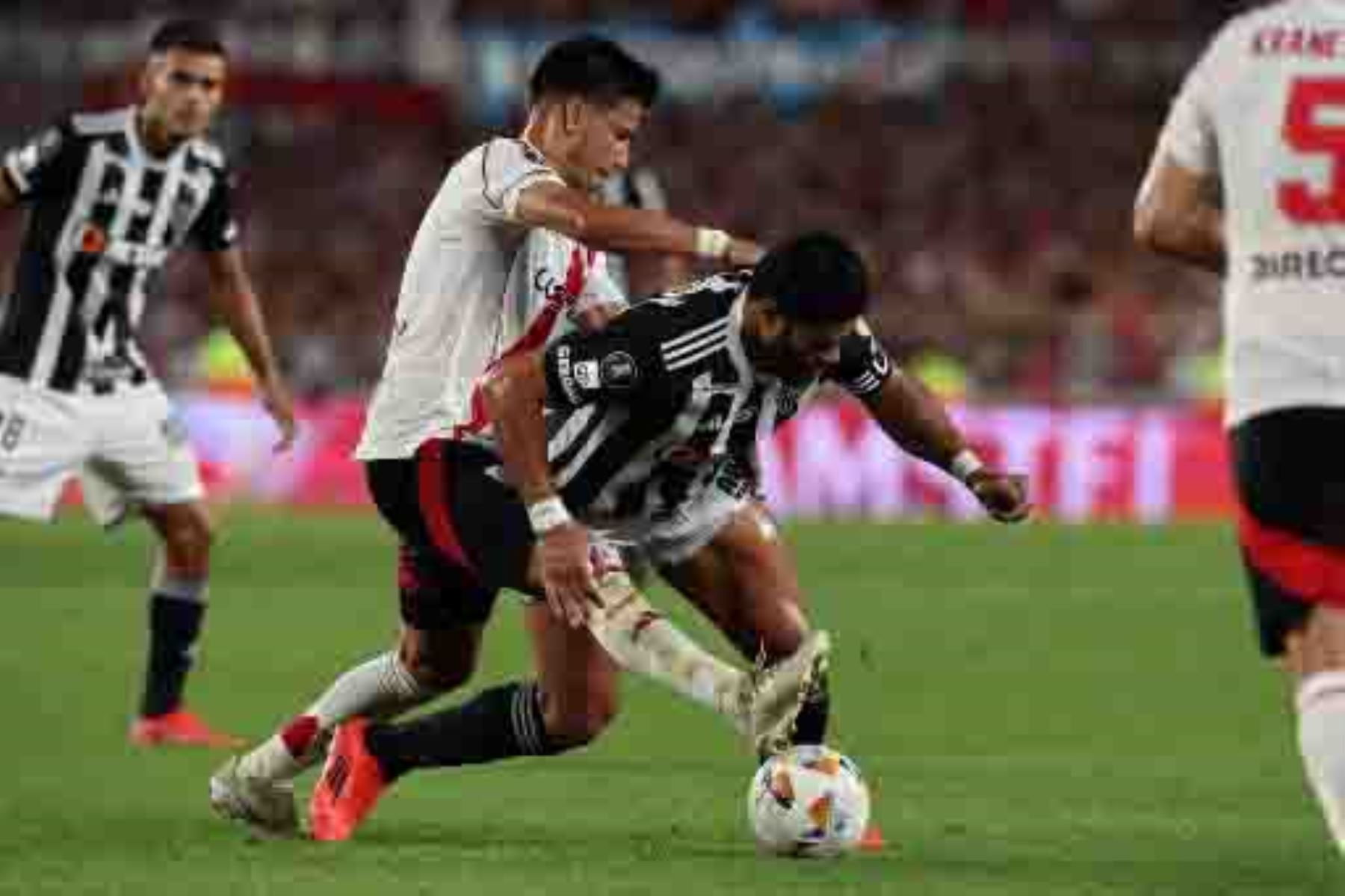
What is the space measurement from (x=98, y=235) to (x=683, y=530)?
10.9 ft

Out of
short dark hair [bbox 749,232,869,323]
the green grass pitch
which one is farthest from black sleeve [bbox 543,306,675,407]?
the green grass pitch

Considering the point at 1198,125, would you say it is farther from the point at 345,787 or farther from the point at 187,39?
the point at 187,39

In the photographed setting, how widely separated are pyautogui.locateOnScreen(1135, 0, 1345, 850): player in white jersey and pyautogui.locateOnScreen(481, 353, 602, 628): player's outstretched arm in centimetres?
148

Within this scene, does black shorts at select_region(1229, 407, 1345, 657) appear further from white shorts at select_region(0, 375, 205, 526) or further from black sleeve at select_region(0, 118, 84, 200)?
black sleeve at select_region(0, 118, 84, 200)

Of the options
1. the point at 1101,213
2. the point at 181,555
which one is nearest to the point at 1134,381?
the point at 1101,213

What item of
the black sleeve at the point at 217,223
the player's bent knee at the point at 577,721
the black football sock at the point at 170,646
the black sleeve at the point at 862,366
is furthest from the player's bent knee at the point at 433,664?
the black sleeve at the point at 217,223

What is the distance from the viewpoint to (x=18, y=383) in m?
9.87

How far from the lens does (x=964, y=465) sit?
732 cm

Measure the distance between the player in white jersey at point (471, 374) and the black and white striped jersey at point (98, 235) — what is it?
2.48m

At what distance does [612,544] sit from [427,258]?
2.77 feet

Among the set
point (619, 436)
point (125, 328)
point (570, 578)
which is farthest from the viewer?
point (125, 328)

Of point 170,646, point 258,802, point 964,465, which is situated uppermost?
point 964,465

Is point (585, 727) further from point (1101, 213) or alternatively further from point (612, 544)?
point (1101, 213)

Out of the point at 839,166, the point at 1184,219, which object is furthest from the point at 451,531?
the point at 839,166
